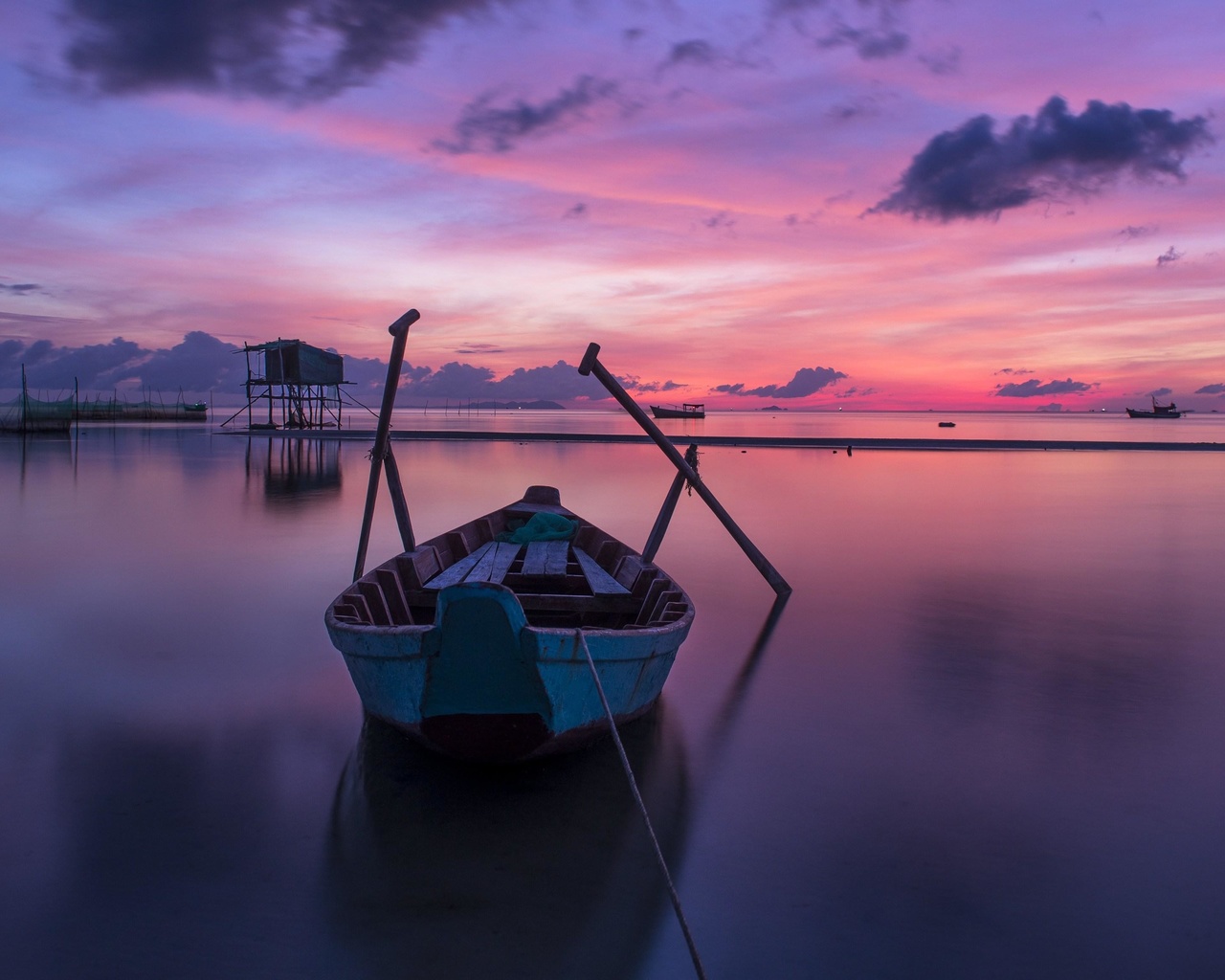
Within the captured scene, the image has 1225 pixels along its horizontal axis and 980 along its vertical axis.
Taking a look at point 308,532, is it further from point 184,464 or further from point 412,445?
point 412,445

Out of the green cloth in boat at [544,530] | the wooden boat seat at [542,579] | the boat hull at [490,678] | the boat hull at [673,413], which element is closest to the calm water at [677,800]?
the boat hull at [490,678]

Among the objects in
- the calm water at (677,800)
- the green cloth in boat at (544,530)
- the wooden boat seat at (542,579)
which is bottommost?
the calm water at (677,800)

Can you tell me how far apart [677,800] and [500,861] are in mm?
1380

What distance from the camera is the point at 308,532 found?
55.3 feet

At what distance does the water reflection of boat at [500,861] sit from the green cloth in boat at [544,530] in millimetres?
4383

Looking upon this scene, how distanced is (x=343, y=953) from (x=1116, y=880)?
155 inches

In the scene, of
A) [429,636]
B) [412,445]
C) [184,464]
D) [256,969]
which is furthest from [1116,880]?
[412,445]

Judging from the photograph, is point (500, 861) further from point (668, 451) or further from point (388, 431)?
point (668, 451)

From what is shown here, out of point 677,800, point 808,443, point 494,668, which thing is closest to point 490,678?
point 494,668

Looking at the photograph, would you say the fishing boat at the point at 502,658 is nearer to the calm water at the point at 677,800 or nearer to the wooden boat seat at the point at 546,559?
the calm water at the point at 677,800

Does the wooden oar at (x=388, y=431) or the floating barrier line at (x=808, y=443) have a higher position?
the wooden oar at (x=388, y=431)

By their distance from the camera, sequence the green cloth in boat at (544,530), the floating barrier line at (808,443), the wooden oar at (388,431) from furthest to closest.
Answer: the floating barrier line at (808,443), the green cloth in boat at (544,530), the wooden oar at (388,431)

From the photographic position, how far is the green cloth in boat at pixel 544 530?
10188 mm

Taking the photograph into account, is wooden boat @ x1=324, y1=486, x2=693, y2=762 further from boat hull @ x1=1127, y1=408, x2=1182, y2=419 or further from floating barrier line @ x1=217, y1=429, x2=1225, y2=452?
boat hull @ x1=1127, y1=408, x2=1182, y2=419
